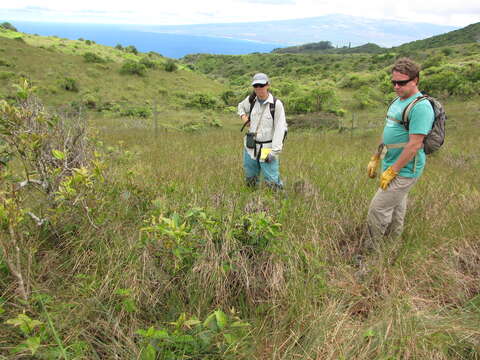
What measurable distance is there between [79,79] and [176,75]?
904 cm

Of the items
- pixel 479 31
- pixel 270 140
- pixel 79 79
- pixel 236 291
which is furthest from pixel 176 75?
pixel 479 31

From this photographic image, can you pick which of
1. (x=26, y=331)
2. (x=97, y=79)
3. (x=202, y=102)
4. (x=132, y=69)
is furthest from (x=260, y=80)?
(x=132, y=69)

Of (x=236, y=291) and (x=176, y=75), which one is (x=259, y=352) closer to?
(x=236, y=291)

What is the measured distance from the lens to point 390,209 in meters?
2.86

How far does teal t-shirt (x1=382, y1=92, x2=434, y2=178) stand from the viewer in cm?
244

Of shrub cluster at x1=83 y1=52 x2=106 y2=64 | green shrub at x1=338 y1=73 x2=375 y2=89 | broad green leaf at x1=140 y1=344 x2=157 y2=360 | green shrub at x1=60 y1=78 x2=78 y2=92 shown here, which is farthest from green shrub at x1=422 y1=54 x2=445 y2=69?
broad green leaf at x1=140 y1=344 x2=157 y2=360

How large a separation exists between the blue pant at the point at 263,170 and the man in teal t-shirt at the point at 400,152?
A: 1258 millimetres

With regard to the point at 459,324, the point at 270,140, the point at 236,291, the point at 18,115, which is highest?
the point at 18,115

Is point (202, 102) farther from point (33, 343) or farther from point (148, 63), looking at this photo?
point (33, 343)

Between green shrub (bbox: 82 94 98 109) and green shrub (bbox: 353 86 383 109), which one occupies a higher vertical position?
green shrub (bbox: 353 86 383 109)

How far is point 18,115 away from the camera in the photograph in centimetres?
196

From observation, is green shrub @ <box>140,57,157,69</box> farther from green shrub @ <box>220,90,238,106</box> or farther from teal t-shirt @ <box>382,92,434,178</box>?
teal t-shirt @ <box>382,92,434,178</box>

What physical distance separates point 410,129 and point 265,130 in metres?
1.67

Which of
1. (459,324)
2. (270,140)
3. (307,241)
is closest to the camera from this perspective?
(459,324)
